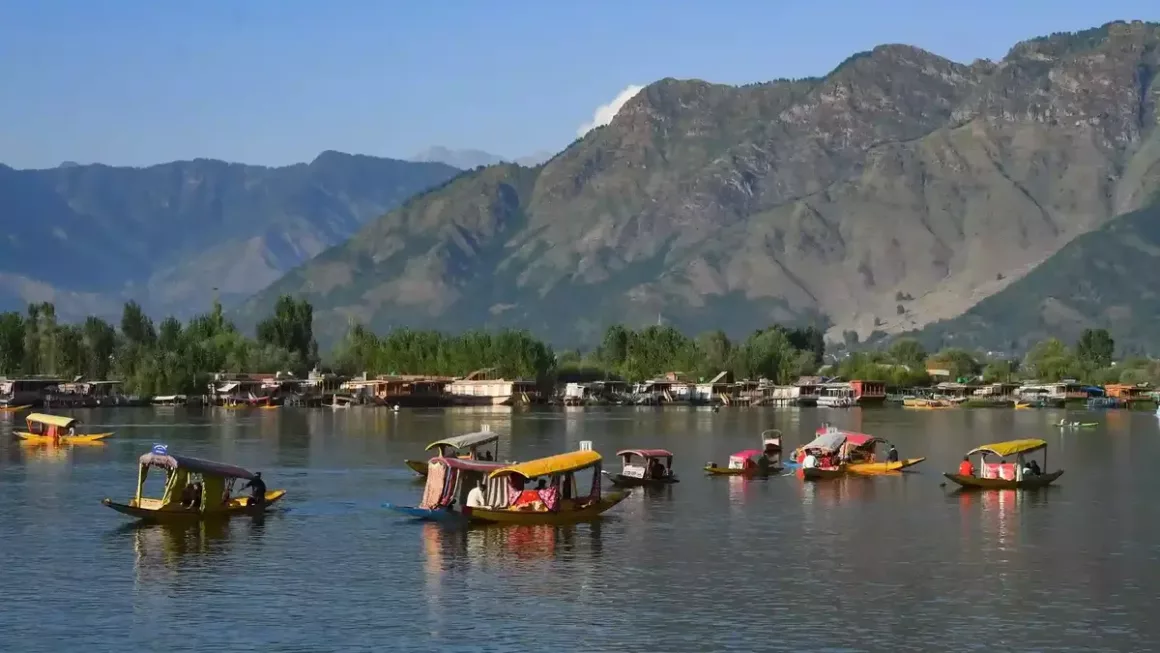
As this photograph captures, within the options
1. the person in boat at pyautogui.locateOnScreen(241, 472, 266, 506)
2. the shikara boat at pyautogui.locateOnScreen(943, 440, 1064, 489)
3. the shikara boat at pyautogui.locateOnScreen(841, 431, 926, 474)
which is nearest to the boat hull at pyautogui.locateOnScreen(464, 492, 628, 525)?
the person in boat at pyautogui.locateOnScreen(241, 472, 266, 506)

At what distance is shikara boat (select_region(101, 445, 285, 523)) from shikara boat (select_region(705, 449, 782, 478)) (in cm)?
3455

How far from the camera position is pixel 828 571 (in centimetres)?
5659

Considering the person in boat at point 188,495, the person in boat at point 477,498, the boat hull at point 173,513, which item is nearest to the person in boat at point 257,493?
the boat hull at point 173,513

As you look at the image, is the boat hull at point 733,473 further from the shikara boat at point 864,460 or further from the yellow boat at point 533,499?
the yellow boat at point 533,499

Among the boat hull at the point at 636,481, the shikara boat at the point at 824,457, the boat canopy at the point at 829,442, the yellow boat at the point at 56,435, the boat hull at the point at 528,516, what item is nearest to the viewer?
the boat hull at the point at 528,516

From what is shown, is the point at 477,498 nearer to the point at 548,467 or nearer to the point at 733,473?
the point at 548,467

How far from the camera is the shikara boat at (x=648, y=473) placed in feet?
286

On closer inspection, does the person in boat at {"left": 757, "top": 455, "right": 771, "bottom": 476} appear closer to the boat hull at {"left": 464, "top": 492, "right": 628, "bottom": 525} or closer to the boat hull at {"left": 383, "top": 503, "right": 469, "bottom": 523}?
the boat hull at {"left": 464, "top": 492, "right": 628, "bottom": 525}

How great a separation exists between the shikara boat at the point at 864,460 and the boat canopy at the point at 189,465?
41.9 meters

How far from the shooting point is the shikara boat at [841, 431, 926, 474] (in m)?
95.5

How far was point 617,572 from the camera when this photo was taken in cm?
5556

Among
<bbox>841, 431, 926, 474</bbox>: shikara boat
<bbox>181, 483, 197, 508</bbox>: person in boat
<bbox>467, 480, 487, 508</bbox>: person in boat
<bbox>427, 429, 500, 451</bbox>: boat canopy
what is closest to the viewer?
<bbox>467, 480, 487, 508</bbox>: person in boat

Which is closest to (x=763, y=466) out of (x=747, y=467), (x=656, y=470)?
(x=747, y=467)

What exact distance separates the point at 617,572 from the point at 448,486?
45.0 ft
